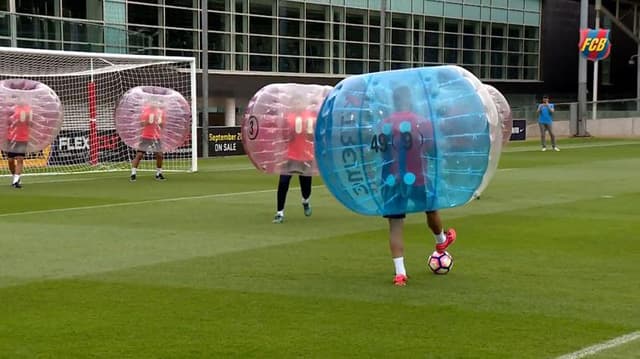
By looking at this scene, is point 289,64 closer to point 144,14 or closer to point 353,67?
point 353,67

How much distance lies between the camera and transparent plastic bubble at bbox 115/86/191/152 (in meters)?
22.2

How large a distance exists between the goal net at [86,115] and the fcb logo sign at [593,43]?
24.3 metres

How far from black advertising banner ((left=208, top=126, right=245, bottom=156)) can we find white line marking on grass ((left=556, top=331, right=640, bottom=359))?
27778mm

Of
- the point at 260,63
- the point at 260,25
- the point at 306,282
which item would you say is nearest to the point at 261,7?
the point at 260,25

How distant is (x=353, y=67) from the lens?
5306 cm

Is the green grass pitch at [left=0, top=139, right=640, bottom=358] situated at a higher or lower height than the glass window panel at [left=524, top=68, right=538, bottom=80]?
lower

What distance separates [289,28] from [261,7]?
212cm

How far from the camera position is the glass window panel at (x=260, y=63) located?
48.1m

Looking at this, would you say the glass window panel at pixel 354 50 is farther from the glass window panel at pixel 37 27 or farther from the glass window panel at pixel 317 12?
the glass window panel at pixel 37 27

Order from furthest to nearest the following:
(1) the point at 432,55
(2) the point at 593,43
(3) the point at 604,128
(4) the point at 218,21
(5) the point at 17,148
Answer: (1) the point at 432,55, (3) the point at 604,128, (4) the point at 218,21, (2) the point at 593,43, (5) the point at 17,148

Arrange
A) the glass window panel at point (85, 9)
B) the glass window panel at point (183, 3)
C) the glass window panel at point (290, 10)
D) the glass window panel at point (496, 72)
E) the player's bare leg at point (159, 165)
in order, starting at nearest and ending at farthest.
Result: the player's bare leg at point (159, 165)
the glass window panel at point (85, 9)
the glass window panel at point (183, 3)
the glass window panel at point (290, 10)
the glass window panel at point (496, 72)

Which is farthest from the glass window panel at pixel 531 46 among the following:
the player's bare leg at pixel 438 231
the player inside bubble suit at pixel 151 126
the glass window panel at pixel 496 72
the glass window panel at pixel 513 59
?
the player's bare leg at pixel 438 231

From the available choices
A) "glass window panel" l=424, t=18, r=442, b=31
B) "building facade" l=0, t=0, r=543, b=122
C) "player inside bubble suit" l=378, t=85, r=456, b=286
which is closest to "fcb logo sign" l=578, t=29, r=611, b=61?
"building facade" l=0, t=0, r=543, b=122

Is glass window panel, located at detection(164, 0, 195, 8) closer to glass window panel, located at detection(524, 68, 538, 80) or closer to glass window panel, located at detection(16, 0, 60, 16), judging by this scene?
glass window panel, located at detection(16, 0, 60, 16)
